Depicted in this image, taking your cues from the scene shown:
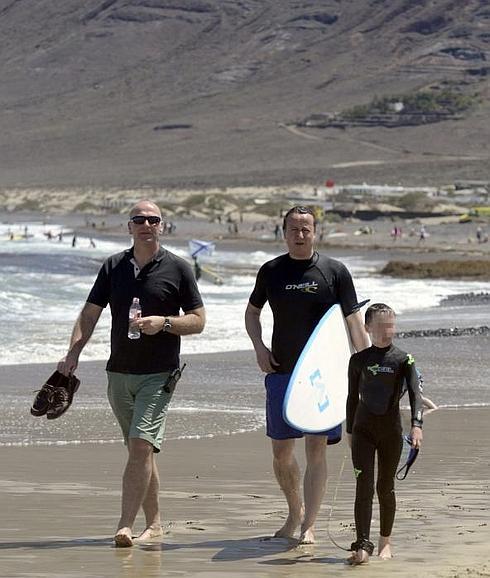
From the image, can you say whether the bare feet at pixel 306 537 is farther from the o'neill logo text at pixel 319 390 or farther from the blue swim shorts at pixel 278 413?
the o'neill logo text at pixel 319 390

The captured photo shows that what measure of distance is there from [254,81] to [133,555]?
188712 mm

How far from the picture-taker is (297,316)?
7074mm

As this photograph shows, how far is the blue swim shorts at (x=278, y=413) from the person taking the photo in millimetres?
7066

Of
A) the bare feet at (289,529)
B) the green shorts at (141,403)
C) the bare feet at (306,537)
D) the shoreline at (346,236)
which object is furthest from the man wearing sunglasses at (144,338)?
the shoreline at (346,236)

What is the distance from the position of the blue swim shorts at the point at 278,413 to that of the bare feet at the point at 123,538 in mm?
822

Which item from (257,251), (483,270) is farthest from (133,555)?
(257,251)

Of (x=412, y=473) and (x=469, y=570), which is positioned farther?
(x=412, y=473)

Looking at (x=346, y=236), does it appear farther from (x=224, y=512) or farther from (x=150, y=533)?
(x=150, y=533)

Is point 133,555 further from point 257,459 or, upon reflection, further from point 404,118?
point 404,118

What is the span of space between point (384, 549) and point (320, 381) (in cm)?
85

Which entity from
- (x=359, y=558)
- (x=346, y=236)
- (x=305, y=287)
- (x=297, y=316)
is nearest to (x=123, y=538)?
(x=359, y=558)

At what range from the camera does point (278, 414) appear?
7.07 metres

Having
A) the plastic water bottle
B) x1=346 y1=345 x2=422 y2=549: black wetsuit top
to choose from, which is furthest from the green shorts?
x1=346 y1=345 x2=422 y2=549: black wetsuit top

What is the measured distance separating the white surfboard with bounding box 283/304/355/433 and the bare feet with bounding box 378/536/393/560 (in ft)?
2.11
